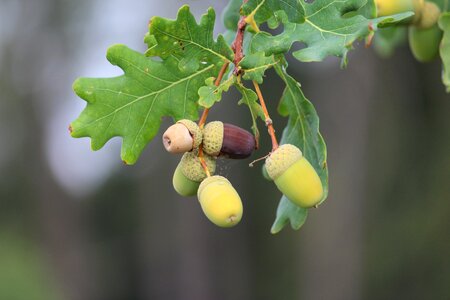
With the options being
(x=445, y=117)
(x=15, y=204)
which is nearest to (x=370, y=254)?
(x=445, y=117)

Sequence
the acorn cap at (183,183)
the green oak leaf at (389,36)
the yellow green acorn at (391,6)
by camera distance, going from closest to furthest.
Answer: the acorn cap at (183,183) < the yellow green acorn at (391,6) < the green oak leaf at (389,36)

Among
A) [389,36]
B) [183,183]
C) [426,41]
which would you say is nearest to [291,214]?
[183,183]

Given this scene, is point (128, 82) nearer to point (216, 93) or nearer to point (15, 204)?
point (216, 93)

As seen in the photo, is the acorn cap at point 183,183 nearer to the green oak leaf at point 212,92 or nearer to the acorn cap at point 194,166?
the acorn cap at point 194,166

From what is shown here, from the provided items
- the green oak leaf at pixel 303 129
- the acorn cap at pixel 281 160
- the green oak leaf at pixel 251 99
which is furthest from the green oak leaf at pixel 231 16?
the acorn cap at pixel 281 160

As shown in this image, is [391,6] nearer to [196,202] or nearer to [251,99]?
[251,99]

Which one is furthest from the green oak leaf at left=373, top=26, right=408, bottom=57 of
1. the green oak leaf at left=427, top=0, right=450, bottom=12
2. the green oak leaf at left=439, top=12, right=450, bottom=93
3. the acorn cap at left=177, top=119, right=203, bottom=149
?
the acorn cap at left=177, top=119, right=203, bottom=149
